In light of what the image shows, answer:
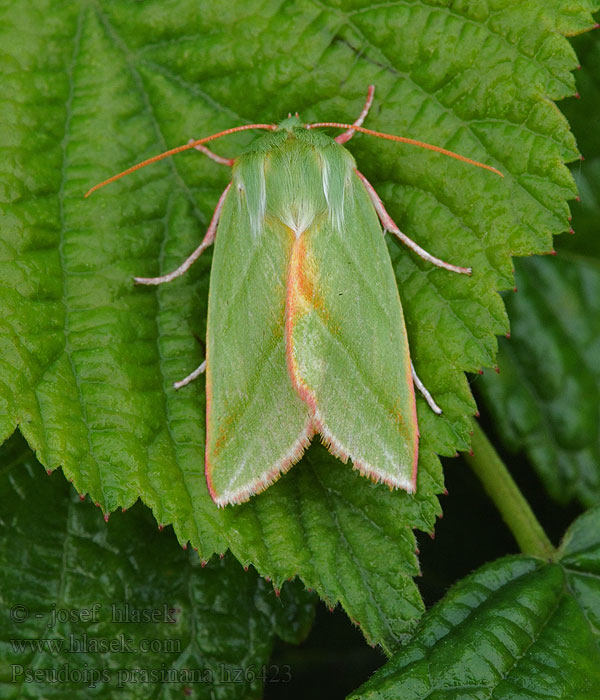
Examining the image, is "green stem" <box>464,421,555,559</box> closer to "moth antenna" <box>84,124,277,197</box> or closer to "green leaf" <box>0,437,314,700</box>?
"green leaf" <box>0,437,314,700</box>

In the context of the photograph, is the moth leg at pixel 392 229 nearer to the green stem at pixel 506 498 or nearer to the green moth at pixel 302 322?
the green moth at pixel 302 322

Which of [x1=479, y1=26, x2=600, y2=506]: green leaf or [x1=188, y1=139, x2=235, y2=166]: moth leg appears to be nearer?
[x1=188, y1=139, x2=235, y2=166]: moth leg

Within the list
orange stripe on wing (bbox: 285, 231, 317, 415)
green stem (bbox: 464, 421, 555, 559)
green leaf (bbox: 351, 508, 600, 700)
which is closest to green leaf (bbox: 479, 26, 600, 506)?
green stem (bbox: 464, 421, 555, 559)

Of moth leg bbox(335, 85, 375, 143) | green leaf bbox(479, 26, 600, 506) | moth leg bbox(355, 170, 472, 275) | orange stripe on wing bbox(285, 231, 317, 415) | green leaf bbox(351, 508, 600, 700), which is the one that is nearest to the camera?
green leaf bbox(351, 508, 600, 700)

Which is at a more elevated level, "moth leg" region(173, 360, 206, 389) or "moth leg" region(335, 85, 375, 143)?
"moth leg" region(335, 85, 375, 143)

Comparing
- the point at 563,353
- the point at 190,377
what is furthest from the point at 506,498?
the point at 190,377

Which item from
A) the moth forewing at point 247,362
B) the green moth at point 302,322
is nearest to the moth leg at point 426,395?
the green moth at point 302,322
